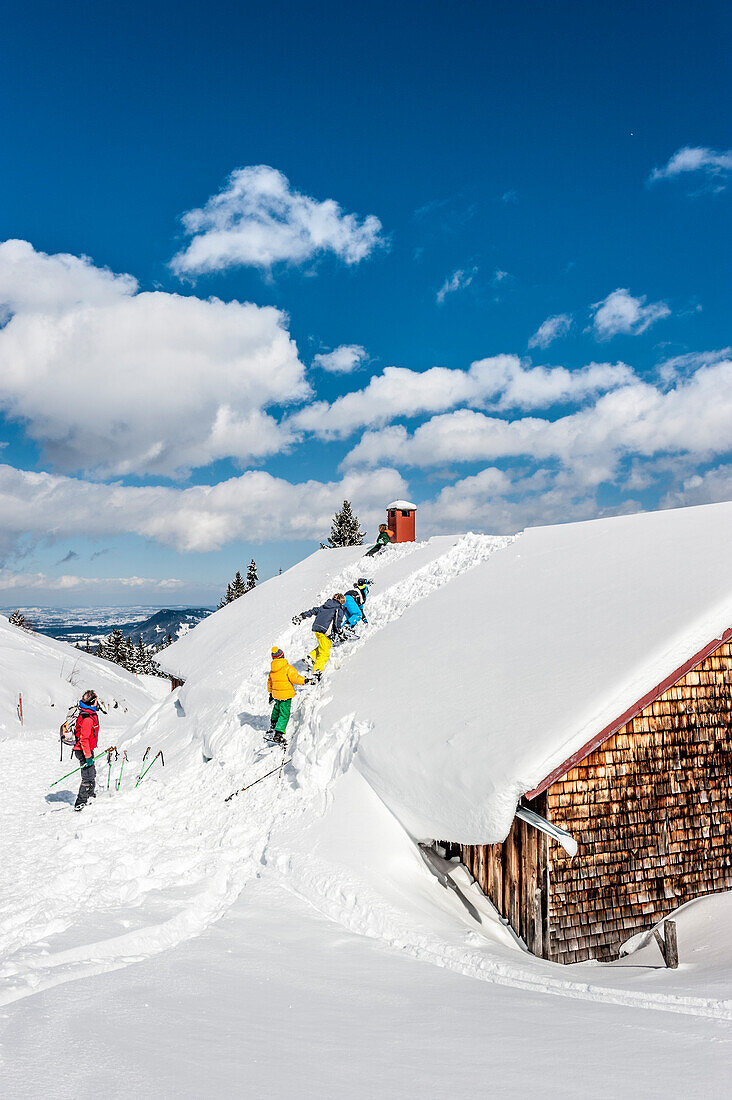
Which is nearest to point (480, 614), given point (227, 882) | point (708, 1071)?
point (227, 882)

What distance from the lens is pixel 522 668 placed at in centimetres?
952

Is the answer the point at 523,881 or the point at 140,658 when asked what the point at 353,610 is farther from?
the point at 140,658

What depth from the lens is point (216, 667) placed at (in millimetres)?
18203

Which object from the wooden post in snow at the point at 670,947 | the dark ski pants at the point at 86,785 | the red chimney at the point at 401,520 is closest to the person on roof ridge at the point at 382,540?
the red chimney at the point at 401,520

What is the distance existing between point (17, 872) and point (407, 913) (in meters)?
5.35

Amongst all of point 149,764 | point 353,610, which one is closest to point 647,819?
point 353,610

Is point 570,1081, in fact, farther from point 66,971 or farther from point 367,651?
point 367,651

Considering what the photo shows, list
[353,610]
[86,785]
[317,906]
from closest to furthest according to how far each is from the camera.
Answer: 1. [317,906]
2. [86,785]
3. [353,610]

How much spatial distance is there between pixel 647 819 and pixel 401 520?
15.9 m

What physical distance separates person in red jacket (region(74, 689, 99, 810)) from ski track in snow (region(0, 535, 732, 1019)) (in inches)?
14.2

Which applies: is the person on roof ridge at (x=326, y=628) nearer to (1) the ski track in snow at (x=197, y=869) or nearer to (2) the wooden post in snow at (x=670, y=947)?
(1) the ski track in snow at (x=197, y=869)

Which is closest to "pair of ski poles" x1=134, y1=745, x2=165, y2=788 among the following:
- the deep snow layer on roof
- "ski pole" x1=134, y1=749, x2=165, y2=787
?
"ski pole" x1=134, y1=749, x2=165, y2=787

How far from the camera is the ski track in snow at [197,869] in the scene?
588 cm

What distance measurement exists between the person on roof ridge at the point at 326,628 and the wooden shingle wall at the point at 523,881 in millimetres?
5498
